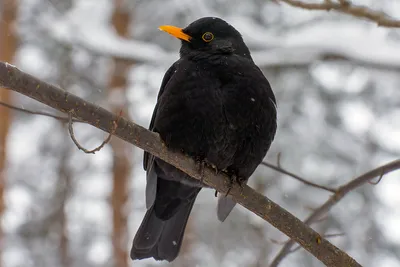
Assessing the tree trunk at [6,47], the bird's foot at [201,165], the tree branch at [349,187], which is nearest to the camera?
the bird's foot at [201,165]

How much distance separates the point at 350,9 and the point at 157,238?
2084mm

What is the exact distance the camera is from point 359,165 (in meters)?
10.5

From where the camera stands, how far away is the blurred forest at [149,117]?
9.23 metres

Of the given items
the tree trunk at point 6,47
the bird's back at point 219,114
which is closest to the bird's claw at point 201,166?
the bird's back at point 219,114

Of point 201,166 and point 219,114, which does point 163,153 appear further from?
point 219,114

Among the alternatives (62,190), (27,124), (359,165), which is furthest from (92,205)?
(359,165)

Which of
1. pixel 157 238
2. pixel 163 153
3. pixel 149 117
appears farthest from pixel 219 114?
pixel 149 117

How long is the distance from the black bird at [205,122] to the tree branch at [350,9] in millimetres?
708

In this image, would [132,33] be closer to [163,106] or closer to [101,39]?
[101,39]

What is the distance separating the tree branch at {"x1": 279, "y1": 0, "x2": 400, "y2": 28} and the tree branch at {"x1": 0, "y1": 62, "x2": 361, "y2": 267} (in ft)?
3.52

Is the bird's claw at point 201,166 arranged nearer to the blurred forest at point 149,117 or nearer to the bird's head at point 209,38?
the bird's head at point 209,38

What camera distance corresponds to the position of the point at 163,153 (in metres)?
3.04

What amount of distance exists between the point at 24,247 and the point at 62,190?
1.62 m

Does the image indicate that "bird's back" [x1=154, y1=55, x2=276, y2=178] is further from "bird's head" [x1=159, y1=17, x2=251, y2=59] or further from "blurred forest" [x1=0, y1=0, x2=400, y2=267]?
"blurred forest" [x1=0, y1=0, x2=400, y2=267]
